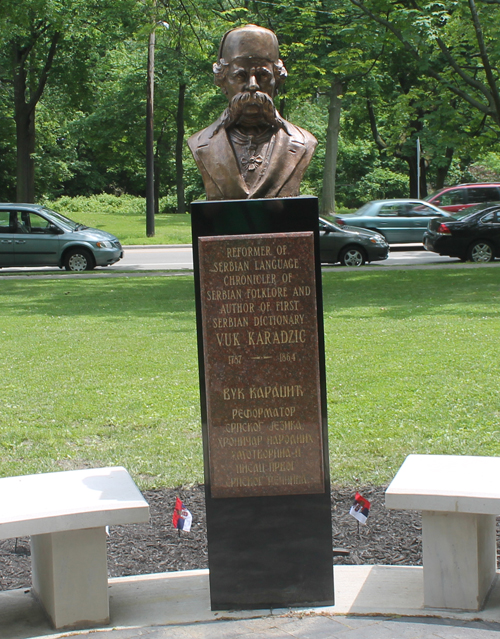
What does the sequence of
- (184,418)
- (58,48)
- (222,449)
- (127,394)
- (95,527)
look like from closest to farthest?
(95,527)
(222,449)
(184,418)
(127,394)
(58,48)

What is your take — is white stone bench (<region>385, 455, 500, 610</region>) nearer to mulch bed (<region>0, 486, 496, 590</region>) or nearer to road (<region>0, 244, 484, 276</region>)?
mulch bed (<region>0, 486, 496, 590</region>)

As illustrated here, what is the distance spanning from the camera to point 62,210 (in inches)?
1815

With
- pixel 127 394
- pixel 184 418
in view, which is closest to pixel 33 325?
pixel 127 394

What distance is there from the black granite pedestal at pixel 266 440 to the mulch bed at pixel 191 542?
0.62 meters

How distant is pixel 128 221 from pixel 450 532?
110 ft

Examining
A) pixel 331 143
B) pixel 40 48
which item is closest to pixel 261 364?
pixel 331 143

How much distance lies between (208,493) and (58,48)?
30.4 m

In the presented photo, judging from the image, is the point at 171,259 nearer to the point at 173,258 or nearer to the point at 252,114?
the point at 173,258

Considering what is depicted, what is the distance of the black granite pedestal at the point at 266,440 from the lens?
147 inches

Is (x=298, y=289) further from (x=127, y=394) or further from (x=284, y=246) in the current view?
(x=127, y=394)

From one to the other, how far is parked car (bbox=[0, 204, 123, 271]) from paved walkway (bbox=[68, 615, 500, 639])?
55.2ft

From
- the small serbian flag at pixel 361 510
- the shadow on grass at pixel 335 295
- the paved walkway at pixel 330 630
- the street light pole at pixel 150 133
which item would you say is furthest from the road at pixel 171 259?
the paved walkway at pixel 330 630

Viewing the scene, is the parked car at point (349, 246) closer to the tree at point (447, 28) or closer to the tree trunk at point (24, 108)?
the tree at point (447, 28)

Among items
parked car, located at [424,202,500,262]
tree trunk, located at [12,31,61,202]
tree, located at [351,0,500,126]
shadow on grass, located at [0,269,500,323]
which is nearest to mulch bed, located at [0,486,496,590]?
shadow on grass, located at [0,269,500,323]
